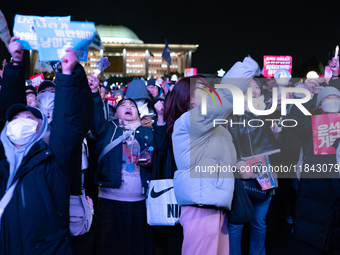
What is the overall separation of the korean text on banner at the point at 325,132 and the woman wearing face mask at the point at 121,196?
1.73m

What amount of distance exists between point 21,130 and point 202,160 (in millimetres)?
1162

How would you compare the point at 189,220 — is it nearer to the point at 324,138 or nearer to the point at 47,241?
the point at 47,241

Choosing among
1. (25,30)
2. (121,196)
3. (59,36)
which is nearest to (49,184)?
(59,36)

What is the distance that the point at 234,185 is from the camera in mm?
2422

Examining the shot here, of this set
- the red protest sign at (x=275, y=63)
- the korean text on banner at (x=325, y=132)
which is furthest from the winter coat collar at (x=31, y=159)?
the red protest sign at (x=275, y=63)

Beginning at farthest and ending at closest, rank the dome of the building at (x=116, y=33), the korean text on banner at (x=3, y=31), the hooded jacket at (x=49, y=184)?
the dome of the building at (x=116, y=33) < the korean text on banner at (x=3, y=31) < the hooded jacket at (x=49, y=184)

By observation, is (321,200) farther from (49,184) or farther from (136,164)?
(49,184)

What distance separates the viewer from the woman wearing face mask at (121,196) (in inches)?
126

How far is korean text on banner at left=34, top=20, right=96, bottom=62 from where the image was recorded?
173cm

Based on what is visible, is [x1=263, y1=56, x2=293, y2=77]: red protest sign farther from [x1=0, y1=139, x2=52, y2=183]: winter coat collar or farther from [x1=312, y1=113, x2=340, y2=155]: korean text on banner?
[x1=0, y1=139, x2=52, y2=183]: winter coat collar

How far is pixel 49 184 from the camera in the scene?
1771mm

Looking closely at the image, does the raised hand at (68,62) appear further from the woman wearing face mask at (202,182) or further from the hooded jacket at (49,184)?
the woman wearing face mask at (202,182)

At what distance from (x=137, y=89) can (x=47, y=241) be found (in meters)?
3.08

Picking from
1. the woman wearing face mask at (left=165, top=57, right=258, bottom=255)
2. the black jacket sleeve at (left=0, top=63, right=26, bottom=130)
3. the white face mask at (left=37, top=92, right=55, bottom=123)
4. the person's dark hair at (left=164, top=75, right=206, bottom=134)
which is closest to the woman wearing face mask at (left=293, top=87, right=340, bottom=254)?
the woman wearing face mask at (left=165, top=57, right=258, bottom=255)
